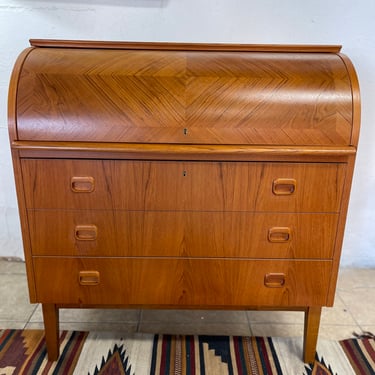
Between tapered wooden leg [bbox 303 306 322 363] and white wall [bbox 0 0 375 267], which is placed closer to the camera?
tapered wooden leg [bbox 303 306 322 363]

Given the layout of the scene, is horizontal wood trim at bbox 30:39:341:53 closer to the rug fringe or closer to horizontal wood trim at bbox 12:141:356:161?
horizontal wood trim at bbox 12:141:356:161

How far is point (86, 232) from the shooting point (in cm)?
125

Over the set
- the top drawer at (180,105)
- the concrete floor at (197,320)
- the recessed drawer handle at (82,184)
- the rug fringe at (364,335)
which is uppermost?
the top drawer at (180,105)

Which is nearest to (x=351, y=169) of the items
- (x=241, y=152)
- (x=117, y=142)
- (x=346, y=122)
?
(x=346, y=122)

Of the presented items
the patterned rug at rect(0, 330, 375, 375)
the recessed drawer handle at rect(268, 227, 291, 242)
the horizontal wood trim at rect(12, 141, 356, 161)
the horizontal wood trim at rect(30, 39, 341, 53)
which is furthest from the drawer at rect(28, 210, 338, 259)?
the horizontal wood trim at rect(30, 39, 341, 53)

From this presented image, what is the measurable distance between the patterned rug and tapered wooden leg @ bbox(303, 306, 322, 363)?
43mm

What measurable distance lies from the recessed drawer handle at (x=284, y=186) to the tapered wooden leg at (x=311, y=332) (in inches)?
20.2

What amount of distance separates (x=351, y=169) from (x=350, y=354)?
857mm

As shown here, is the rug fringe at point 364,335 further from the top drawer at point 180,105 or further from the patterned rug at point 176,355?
the top drawer at point 180,105

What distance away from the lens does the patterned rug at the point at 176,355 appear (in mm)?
1399

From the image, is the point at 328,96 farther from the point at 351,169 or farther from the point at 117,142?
the point at 117,142

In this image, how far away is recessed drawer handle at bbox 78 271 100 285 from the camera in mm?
1290

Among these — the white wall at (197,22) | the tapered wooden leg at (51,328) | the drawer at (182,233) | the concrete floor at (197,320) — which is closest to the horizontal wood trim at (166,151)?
the drawer at (182,233)

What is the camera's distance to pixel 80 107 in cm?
115
